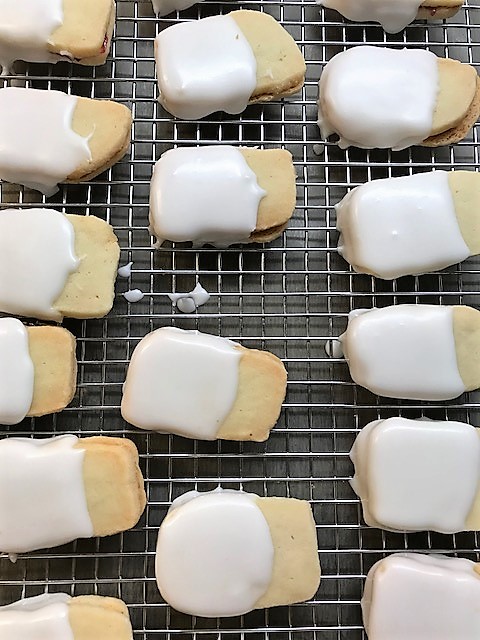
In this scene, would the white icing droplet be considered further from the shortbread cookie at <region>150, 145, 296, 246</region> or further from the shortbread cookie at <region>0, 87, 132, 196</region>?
the shortbread cookie at <region>0, 87, 132, 196</region>

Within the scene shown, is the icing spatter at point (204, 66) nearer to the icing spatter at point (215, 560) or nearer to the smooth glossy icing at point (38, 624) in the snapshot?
the icing spatter at point (215, 560)

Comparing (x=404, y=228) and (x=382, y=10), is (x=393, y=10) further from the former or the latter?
(x=404, y=228)

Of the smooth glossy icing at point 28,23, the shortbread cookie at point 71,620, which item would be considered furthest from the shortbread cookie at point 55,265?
the shortbread cookie at point 71,620

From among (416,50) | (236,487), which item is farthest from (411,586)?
(416,50)

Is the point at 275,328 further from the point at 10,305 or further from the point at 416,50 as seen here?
the point at 416,50

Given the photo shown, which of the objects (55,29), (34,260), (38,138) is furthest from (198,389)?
(55,29)

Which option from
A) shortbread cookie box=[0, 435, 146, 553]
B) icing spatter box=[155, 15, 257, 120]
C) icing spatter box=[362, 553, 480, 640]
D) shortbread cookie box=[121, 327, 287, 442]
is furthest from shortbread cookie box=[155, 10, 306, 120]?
icing spatter box=[362, 553, 480, 640]
